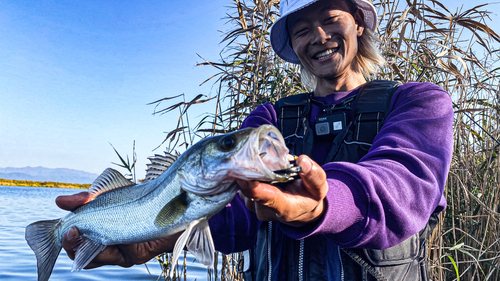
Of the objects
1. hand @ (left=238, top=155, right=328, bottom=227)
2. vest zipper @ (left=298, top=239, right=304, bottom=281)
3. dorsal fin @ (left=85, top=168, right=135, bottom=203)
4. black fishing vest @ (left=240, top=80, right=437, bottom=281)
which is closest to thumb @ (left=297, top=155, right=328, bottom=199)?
hand @ (left=238, top=155, right=328, bottom=227)

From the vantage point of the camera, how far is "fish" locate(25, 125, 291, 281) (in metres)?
1.31

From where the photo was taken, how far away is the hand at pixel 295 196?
3.84 ft

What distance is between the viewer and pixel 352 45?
2.60 meters

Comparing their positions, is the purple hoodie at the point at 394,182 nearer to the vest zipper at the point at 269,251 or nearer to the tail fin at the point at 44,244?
the vest zipper at the point at 269,251

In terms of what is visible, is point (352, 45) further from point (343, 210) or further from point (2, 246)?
point (2, 246)

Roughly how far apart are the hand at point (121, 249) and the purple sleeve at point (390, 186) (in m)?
1.08

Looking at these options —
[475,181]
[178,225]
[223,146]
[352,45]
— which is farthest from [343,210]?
[475,181]

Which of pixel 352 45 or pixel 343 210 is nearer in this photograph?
pixel 343 210

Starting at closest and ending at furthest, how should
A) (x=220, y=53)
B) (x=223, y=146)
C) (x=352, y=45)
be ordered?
1. (x=223, y=146)
2. (x=352, y=45)
3. (x=220, y=53)

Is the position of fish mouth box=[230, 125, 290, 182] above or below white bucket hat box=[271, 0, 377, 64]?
below

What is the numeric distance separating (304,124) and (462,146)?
7.29 feet

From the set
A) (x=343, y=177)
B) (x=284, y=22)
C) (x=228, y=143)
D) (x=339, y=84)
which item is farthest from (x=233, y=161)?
(x=284, y=22)

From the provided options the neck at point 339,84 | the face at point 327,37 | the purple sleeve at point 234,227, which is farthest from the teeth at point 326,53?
the purple sleeve at point 234,227

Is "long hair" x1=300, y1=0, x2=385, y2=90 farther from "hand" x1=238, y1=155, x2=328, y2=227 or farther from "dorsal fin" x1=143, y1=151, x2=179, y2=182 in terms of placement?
"hand" x1=238, y1=155, x2=328, y2=227
